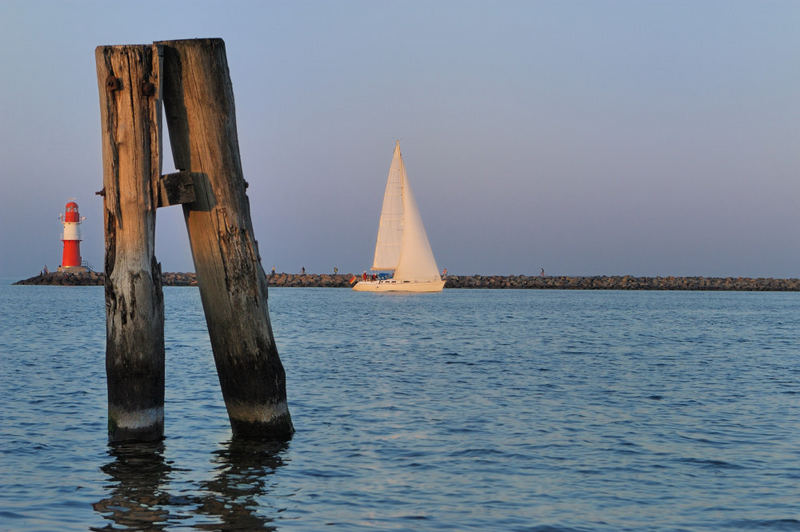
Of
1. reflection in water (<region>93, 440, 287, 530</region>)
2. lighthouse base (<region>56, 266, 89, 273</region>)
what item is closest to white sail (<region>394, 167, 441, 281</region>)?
lighthouse base (<region>56, 266, 89, 273</region>)

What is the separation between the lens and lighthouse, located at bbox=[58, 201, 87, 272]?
310 feet

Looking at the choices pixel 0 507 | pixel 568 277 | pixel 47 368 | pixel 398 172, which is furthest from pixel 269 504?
pixel 568 277

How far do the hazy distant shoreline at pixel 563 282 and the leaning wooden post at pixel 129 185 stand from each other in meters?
100

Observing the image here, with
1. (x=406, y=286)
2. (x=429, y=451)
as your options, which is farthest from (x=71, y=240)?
(x=429, y=451)

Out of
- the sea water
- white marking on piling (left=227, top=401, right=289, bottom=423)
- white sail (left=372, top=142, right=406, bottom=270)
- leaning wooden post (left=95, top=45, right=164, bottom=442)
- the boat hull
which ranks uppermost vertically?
white sail (left=372, top=142, right=406, bottom=270)

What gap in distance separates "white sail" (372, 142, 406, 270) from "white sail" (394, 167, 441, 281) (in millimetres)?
429

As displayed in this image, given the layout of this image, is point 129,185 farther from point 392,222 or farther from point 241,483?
point 392,222

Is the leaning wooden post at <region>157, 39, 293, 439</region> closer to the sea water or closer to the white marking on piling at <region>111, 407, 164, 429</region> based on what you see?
the white marking on piling at <region>111, 407, 164, 429</region>

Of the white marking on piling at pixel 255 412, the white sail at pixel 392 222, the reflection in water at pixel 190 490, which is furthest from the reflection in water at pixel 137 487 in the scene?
the white sail at pixel 392 222

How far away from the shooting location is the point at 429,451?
34.3 ft

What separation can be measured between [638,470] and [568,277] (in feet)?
346

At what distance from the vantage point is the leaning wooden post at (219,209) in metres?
8.85

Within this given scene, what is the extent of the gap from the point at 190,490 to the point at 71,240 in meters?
97.3

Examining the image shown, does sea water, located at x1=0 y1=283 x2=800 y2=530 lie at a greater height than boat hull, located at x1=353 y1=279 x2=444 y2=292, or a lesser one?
lesser
